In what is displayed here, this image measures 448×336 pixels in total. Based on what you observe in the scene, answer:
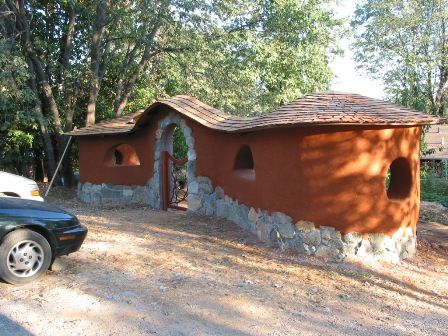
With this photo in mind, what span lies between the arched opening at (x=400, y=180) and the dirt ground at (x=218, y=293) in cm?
115

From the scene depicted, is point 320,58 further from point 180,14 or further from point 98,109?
point 98,109

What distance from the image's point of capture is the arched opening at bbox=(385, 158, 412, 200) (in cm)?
805

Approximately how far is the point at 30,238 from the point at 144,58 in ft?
40.1

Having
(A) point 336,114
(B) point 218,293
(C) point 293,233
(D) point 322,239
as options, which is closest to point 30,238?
(B) point 218,293

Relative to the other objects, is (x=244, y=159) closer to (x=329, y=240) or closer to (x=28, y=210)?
(x=329, y=240)

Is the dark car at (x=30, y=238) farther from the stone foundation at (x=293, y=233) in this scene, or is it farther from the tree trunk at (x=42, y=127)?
the tree trunk at (x=42, y=127)

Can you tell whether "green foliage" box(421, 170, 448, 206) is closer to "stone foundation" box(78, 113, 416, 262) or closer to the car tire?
"stone foundation" box(78, 113, 416, 262)

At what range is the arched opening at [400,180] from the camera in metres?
8.05

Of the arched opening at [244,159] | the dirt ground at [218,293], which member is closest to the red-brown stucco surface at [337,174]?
the dirt ground at [218,293]

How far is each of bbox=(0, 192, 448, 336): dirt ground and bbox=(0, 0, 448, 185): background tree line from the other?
8.85m

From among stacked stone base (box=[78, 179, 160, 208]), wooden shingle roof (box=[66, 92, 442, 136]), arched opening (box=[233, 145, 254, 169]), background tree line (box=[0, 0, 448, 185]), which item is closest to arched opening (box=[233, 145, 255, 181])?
arched opening (box=[233, 145, 254, 169])

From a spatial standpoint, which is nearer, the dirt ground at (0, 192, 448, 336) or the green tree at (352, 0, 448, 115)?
the dirt ground at (0, 192, 448, 336)

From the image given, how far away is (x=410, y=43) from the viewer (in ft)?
84.1

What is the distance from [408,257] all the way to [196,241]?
144 inches
